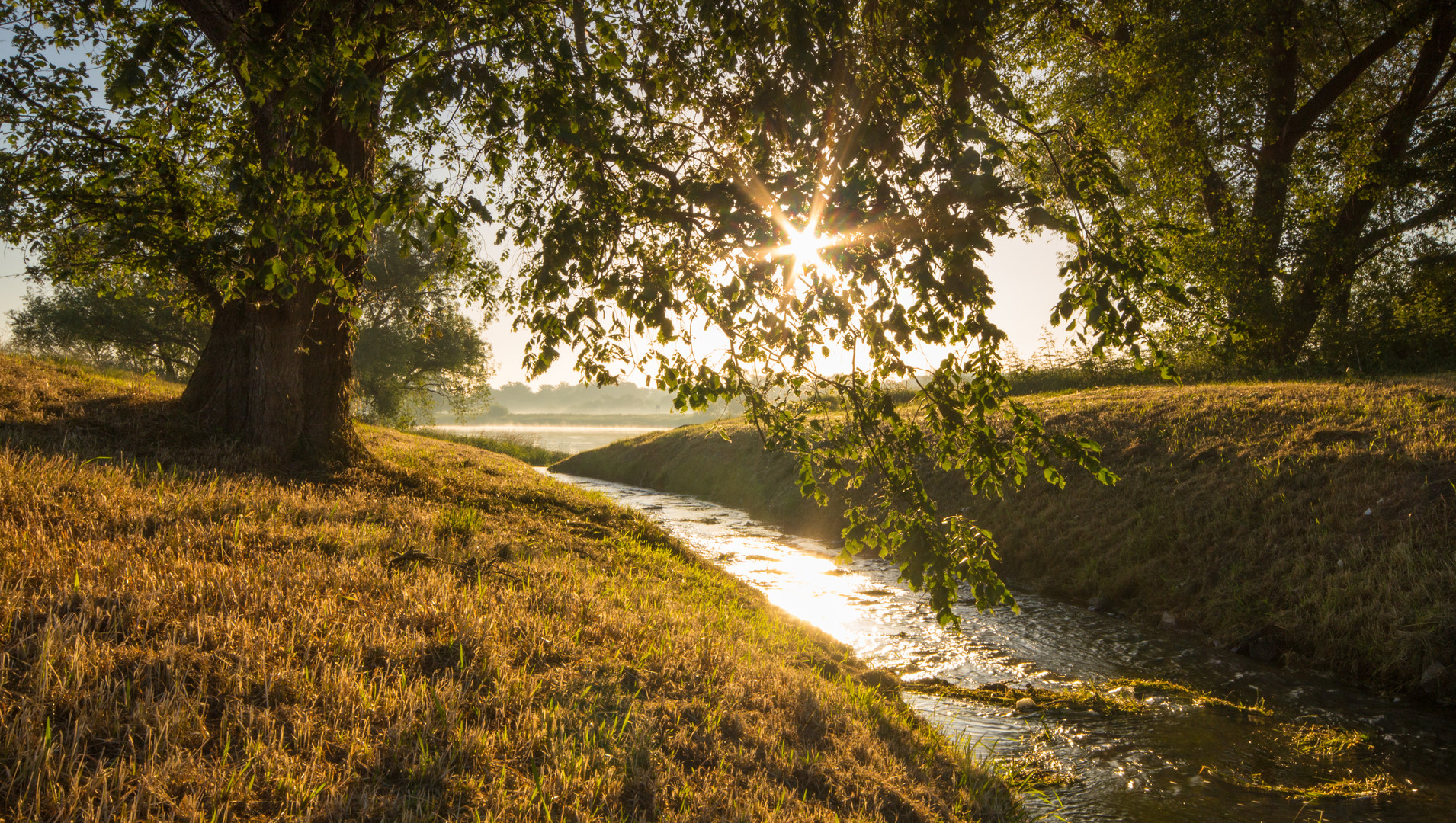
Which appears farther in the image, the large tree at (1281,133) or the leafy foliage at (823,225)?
the large tree at (1281,133)

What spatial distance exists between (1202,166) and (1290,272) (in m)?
4.12

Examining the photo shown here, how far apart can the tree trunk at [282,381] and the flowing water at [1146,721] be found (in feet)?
25.9

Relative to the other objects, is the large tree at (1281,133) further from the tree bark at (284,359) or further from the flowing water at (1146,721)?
the tree bark at (284,359)

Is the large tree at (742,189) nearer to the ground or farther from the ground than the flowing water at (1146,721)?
farther from the ground

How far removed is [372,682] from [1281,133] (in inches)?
1131

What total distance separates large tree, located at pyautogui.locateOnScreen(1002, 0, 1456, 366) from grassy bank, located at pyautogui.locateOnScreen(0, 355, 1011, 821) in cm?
1691

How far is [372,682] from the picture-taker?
3.83 meters

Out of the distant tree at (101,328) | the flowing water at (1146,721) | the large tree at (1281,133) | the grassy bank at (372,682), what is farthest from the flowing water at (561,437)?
the grassy bank at (372,682)

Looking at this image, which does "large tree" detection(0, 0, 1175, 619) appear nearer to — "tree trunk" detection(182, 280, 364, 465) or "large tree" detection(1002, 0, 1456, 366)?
"tree trunk" detection(182, 280, 364, 465)

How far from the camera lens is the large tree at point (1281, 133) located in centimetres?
1828

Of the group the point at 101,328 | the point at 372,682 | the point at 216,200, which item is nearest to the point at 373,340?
the point at 101,328

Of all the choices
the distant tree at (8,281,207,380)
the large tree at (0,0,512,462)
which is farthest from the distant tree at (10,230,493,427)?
the large tree at (0,0,512,462)

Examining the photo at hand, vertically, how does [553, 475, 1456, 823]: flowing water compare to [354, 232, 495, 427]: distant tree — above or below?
below

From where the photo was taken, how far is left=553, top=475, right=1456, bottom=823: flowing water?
545cm
